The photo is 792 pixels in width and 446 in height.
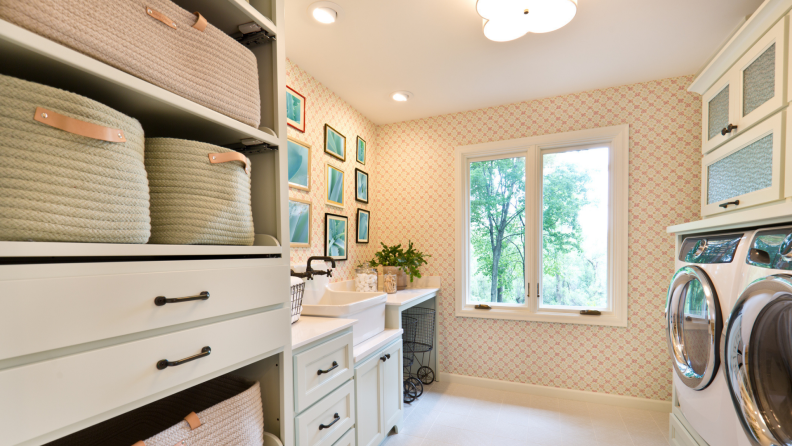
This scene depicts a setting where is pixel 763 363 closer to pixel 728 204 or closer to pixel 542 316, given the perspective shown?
pixel 728 204

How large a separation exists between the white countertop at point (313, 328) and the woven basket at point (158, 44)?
0.79 meters

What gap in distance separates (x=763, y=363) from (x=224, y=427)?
1666 millimetres

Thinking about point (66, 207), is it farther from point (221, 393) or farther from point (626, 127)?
point (626, 127)

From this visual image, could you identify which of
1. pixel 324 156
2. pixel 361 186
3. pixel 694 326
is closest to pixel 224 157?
pixel 324 156

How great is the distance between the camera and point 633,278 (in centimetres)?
272

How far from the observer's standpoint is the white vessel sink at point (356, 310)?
1.88 meters

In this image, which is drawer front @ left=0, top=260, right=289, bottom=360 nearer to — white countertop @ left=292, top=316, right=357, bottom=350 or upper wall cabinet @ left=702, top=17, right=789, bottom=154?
white countertop @ left=292, top=316, right=357, bottom=350

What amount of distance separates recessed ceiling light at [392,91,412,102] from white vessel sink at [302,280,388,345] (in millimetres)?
1571

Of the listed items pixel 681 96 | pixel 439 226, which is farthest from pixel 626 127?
pixel 439 226

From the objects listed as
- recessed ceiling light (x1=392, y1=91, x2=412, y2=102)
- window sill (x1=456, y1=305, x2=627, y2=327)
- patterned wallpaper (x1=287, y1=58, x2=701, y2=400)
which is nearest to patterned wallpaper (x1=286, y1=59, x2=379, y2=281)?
patterned wallpaper (x1=287, y1=58, x2=701, y2=400)

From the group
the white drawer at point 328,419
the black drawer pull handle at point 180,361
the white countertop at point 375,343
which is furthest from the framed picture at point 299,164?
the black drawer pull handle at point 180,361

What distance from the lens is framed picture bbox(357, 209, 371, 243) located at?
10.4 ft

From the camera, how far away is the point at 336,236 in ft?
9.32

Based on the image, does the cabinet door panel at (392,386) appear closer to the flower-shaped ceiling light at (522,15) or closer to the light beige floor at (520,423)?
the light beige floor at (520,423)
